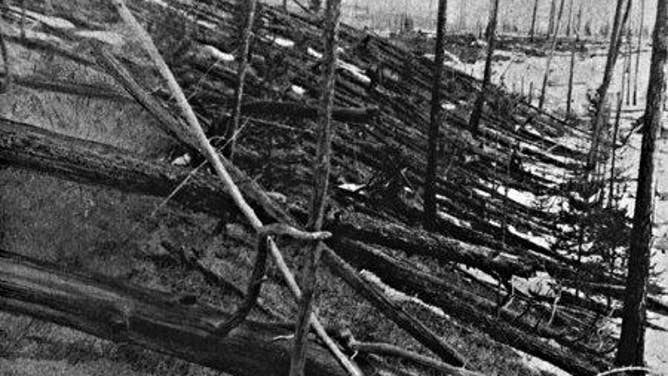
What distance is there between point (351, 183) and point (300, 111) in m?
1.66

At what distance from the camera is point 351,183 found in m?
9.36

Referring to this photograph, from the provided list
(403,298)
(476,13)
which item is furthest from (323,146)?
(476,13)

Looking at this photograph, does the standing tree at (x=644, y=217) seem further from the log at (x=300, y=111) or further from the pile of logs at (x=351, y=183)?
the log at (x=300, y=111)

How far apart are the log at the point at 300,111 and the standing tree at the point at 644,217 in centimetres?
306

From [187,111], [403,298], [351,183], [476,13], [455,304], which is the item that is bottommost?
[476,13]

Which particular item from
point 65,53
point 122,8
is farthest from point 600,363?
point 65,53

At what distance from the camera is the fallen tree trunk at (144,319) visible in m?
3.73

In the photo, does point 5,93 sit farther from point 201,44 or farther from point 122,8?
point 122,8

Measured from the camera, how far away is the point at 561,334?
6.80 metres

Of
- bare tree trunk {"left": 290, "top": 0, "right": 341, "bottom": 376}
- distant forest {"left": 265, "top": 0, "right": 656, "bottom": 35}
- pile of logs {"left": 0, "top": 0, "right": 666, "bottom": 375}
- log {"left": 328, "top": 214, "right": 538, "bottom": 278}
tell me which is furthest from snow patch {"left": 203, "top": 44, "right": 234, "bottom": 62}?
distant forest {"left": 265, "top": 0, "right": 656, "bottom": 35}

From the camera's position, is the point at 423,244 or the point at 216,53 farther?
the point at 216,53

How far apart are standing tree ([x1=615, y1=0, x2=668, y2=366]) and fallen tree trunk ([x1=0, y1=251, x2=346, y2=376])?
4.32 m

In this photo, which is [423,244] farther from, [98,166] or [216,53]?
[216,53]

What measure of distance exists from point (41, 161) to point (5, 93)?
2.67m
